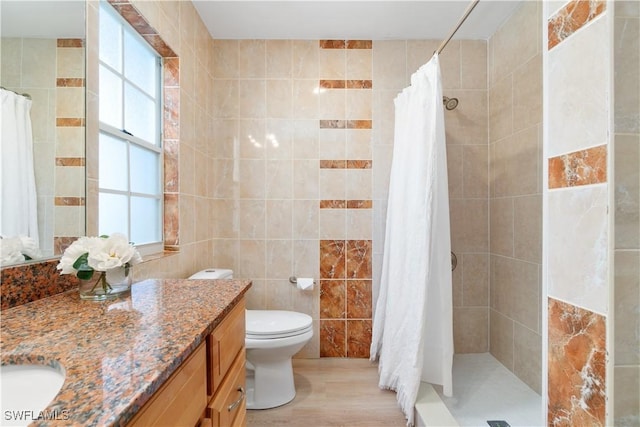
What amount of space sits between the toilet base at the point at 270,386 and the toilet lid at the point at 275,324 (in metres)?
0.22

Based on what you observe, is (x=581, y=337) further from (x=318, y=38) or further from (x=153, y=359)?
(x=318, y=38)

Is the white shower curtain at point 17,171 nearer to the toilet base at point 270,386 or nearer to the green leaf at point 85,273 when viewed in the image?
the green leaf at point 85,273

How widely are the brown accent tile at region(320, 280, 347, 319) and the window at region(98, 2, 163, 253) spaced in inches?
46.2

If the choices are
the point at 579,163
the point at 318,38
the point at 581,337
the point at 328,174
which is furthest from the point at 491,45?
the point at 581,337

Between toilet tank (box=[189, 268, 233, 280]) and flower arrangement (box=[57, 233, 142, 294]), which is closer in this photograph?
flower arrangement (box=[57, 233, 142, 294])

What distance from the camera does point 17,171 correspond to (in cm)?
80

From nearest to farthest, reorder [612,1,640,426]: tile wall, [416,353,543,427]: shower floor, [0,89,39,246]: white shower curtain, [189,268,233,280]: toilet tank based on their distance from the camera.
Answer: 1. [612,1,640,426]: tile wall
2. [0,89,39,246]: white shower curtain
3. [416,353,543,427]: shower floor
4. [189,268,233,280]: toilet tank

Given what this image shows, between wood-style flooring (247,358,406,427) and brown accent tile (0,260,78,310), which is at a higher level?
brown accent tile (0,260,78,310)

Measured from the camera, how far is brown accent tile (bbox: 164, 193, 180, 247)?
5.74ft

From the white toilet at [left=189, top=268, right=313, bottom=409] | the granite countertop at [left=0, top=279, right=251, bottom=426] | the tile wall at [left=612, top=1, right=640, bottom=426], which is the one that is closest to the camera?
the granite countertop at [left=0, top=279, right=251, bottom=426]

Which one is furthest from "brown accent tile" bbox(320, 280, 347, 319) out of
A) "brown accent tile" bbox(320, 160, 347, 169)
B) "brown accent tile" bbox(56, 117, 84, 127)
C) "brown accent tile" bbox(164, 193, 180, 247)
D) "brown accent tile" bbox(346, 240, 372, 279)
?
"brown accent tile" bbox(56, 117, 84, 127)

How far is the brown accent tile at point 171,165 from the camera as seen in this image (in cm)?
176

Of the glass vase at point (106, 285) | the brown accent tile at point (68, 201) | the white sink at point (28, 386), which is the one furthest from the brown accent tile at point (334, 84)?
the white sink at point (28, 386)

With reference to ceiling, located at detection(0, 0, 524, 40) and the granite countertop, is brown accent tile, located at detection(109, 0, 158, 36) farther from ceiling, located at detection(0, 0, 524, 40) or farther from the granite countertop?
the granite countertop
